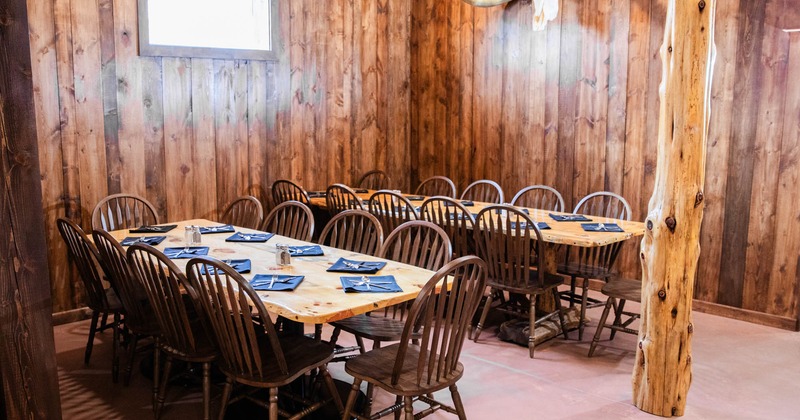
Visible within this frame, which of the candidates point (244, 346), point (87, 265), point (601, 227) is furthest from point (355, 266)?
point (601, 227)

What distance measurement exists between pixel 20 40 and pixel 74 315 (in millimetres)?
3106

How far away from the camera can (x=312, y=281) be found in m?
3.03

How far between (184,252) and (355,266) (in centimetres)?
93

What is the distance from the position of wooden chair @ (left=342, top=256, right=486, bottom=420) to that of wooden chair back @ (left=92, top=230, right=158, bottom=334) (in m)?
1.13

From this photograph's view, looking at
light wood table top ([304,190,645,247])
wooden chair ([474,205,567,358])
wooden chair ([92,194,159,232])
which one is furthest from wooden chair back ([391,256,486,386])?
wooden chair ([92,194,159,232])

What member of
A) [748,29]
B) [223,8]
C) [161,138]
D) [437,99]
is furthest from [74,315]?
[748,29]

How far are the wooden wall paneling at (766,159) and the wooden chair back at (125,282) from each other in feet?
12.2

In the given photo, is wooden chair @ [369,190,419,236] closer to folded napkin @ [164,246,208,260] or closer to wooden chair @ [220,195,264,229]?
wooden chair @ [220,195,264,229]

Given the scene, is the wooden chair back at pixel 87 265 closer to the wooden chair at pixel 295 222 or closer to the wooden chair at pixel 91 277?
the wooden chair at pixel 91 277

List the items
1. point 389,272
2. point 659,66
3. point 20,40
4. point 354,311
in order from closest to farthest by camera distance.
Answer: point 20,40, point 354,311, point 389,272, point 659,66

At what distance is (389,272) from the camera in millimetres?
3184

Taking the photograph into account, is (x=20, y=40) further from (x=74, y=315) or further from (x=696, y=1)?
(x=74, y=315)

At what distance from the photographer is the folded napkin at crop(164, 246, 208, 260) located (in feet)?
11.5

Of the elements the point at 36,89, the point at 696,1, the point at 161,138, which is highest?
the point at 696,1
